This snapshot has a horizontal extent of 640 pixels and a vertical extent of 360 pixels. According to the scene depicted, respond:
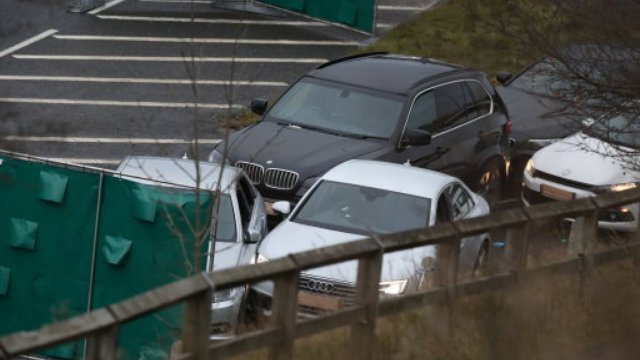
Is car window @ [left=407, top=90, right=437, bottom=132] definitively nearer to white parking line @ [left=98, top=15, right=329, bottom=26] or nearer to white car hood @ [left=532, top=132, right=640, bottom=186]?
white car hood @ [left=532, top=132, right=640, bottom=186]

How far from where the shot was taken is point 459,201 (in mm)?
14125

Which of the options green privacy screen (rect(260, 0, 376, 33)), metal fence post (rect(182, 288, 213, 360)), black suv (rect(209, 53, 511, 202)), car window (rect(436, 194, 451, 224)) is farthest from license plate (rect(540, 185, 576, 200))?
green privacy screen (rect(260, 0, 376, 33))

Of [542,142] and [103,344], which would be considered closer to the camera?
[103,344]

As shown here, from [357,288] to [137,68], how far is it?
16.9 m

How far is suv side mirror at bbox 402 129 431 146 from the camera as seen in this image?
16.1m

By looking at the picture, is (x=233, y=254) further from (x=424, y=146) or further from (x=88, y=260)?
(x=424, y=146)

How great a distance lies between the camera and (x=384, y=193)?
13398mm

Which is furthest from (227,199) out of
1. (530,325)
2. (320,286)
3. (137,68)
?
(137,68)

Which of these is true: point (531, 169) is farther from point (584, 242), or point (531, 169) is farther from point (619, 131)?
point (584, 242)

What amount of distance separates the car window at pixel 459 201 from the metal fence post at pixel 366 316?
6191 mm

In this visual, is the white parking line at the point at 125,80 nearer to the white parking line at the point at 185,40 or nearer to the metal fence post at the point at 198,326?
the white parking line at the point at 185,40

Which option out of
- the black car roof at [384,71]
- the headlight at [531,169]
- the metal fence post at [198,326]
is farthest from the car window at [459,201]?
the metal fence post at [198,326]

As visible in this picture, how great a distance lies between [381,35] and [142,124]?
24.5 feet

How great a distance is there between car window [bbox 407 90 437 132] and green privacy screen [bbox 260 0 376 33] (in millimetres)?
9913
